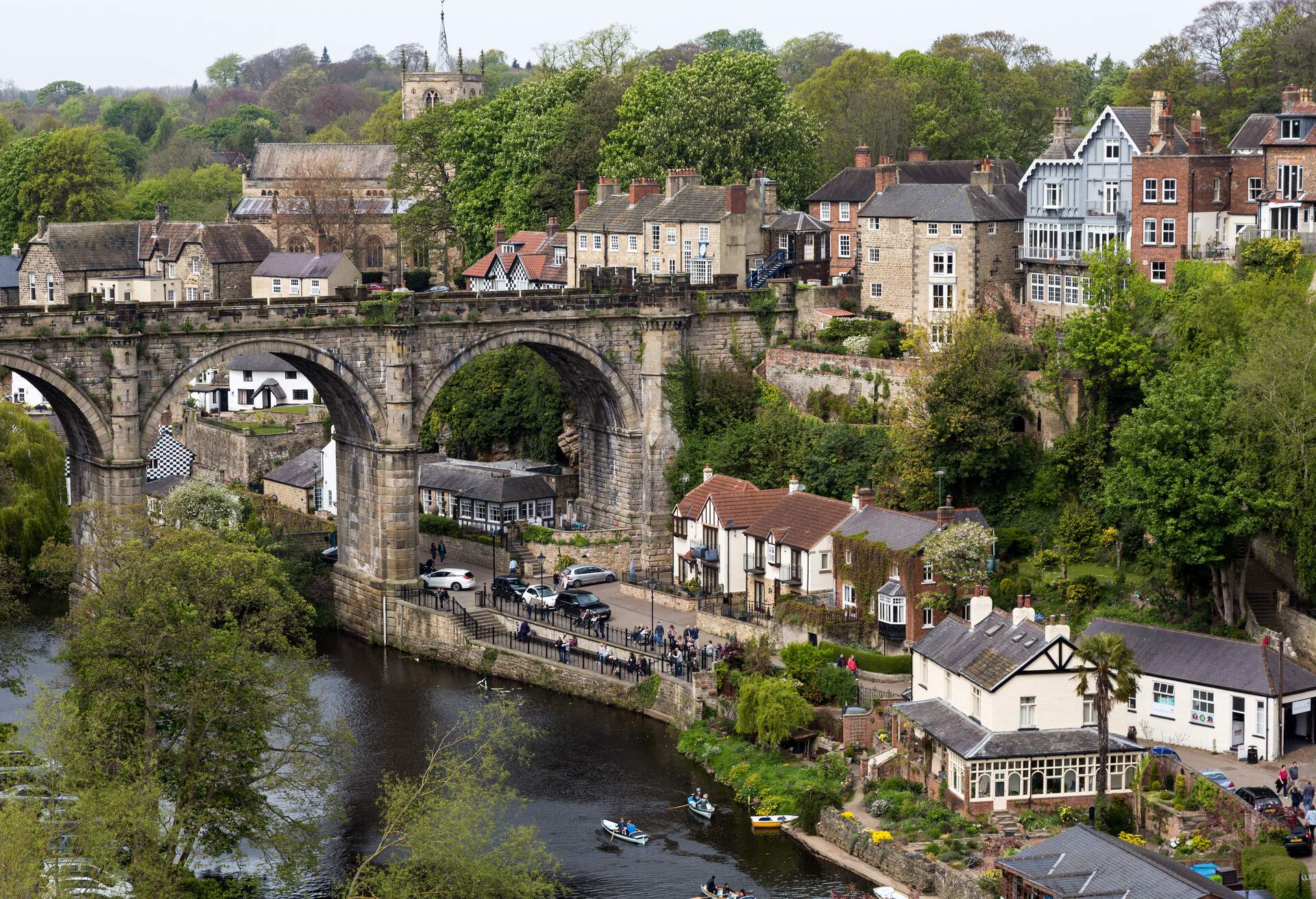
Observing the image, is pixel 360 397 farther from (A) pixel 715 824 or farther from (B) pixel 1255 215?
(B) pixel 1255 215

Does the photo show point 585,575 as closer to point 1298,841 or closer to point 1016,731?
point 1016,731

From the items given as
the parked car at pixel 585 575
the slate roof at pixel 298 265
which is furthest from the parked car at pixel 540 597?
the slate roof at pixel 298 265

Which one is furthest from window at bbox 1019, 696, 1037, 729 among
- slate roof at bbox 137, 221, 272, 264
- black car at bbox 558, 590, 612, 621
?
slate roof at bbox 137, 221, 272, 264

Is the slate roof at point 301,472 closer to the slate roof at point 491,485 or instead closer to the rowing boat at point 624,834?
the slate roof at point 491,485

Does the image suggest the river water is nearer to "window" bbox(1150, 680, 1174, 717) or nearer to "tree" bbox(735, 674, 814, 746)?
"tree" bbox(735, 674, 814, 746)

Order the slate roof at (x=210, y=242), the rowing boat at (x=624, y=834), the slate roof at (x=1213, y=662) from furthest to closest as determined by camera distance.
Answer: the slate roof at (x=210, y=242) < the slate roof at (x=1213, y=662) < the rowing boat at (x=624, y=834)

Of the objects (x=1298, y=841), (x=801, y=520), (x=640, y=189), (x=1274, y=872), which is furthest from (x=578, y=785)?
(x=640, y=189)

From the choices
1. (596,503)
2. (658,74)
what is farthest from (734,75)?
(596,503)
